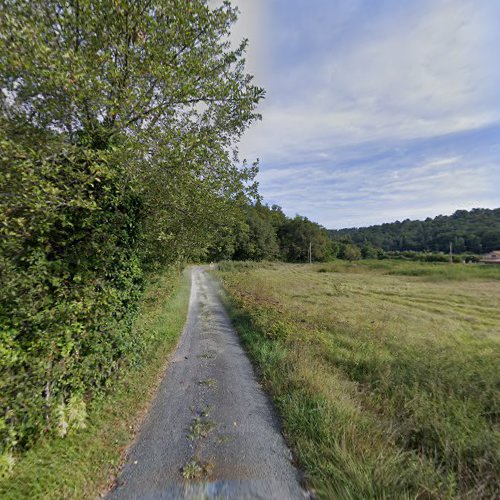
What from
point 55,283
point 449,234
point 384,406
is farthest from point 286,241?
point 55,283

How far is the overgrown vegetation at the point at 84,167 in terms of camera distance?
10.0 ft

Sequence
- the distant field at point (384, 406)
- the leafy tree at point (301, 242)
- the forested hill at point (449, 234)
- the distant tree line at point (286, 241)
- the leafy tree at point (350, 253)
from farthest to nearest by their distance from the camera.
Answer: the leafy tree at point (350, 253) < the forested hill at point (449, 234) < the leafy tree at point (301, 242) < the distant tree line at point (286, 241) < the distant field at point (384, 406)

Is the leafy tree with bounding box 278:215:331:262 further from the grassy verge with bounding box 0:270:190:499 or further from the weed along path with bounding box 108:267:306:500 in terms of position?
the grassy verge with bounding box 0:270:190:499

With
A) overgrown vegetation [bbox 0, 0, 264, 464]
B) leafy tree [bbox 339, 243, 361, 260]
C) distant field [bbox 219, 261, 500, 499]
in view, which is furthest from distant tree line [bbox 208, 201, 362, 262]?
Result: overgrown vegetation [bbox 0, 0, 264, 464]

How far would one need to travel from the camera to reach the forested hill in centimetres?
7731

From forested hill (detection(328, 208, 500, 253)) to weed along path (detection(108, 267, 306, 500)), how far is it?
94588mm

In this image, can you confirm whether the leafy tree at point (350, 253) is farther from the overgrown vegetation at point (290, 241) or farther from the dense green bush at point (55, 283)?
the dense green bush at point (55, 283)

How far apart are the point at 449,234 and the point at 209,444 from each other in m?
109

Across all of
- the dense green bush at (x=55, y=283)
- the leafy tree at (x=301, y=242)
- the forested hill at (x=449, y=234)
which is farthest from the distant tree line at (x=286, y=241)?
the dense green bush at (x=55, y=283)

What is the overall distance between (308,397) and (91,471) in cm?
318

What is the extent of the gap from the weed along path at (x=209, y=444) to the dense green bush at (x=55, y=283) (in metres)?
1.16

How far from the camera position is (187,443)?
3.59 meters

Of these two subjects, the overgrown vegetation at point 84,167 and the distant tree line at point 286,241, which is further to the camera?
the distant tree line at point 286,241

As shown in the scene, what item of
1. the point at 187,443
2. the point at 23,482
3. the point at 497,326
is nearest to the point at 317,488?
the point at 187,443
